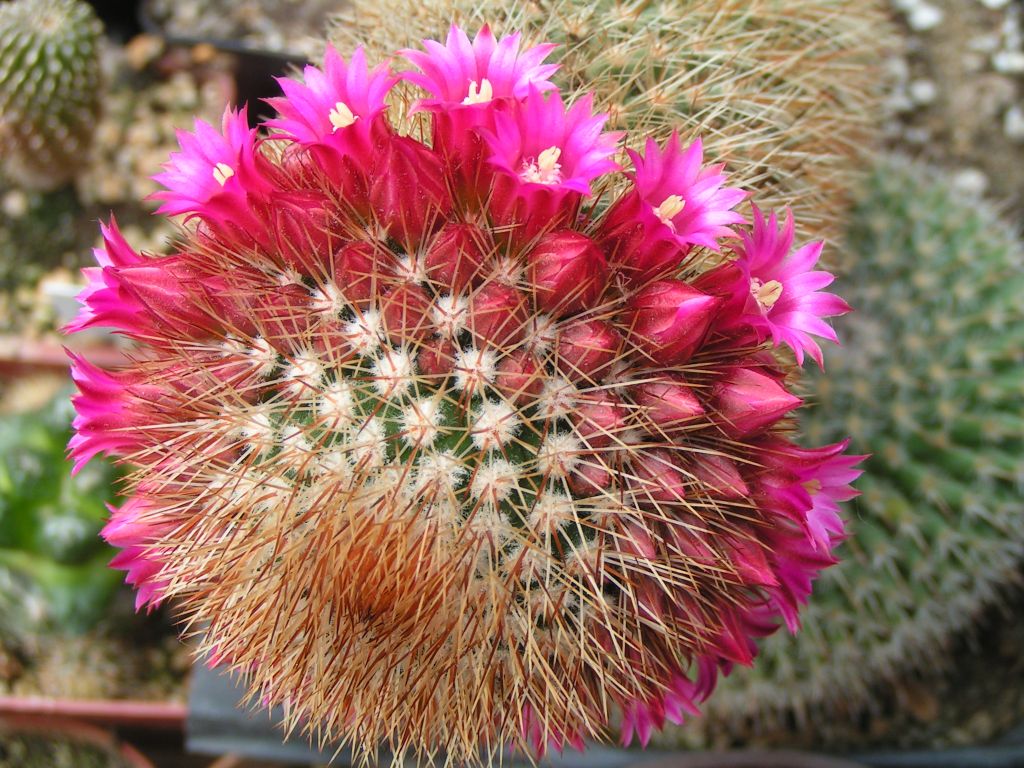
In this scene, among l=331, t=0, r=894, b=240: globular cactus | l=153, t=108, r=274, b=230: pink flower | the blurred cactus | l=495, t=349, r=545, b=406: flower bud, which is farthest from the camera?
the blurred cactus

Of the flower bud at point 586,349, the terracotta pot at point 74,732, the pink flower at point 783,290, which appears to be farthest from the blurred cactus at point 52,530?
the pink flower at point 783,290

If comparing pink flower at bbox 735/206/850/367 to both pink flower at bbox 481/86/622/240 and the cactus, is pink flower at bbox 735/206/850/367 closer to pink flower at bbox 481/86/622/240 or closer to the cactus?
pink flower at bbox 481/86/622/240

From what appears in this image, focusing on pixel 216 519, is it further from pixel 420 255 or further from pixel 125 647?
pixel 125 647

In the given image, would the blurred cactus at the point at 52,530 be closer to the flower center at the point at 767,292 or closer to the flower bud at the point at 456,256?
the flower bud at the point at 456,256

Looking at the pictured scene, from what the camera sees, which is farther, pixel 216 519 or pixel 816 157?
pixel 816 157

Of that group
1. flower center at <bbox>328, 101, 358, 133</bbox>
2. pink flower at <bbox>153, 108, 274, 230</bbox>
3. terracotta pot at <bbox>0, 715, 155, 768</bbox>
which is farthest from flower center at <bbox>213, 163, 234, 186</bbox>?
terracotta pot at <bbox>0, 715, 155, 768</bbox>

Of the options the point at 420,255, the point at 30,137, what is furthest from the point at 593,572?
the point at 30,137
